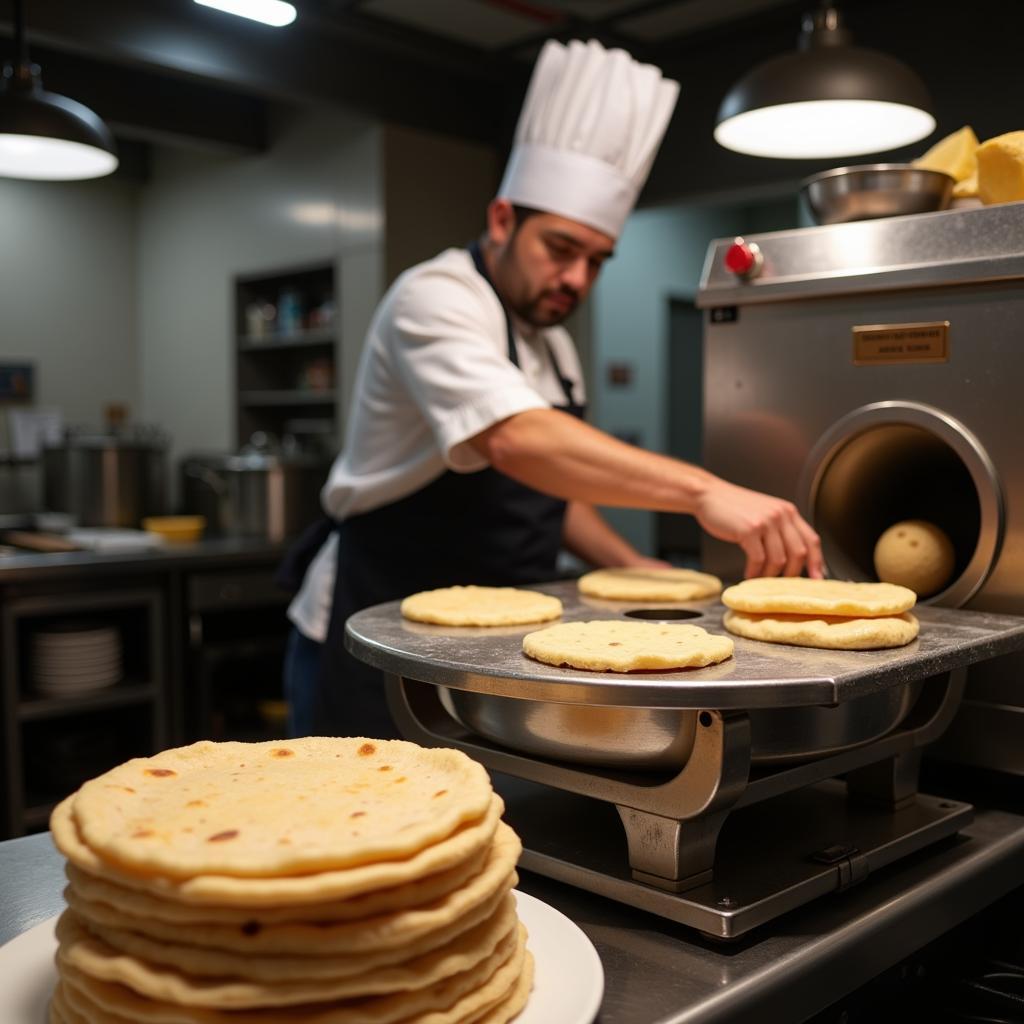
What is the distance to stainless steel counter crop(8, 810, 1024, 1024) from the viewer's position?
32.3 inches

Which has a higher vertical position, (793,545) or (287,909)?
(793,545)

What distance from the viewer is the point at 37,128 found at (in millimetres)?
2934

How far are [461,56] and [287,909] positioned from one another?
4.96m

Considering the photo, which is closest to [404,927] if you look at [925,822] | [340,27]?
[925,822]

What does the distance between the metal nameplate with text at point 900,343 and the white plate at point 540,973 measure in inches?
35.8

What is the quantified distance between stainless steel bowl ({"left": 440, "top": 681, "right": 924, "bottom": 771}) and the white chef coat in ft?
2.29

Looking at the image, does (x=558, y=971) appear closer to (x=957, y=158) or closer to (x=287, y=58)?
(x=957, y=158)

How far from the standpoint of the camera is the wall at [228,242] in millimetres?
5113

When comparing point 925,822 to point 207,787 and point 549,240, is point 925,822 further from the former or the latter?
point 549,240

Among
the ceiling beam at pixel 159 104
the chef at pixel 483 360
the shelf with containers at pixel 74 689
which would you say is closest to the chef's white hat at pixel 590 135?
the chef at pixel 483 360

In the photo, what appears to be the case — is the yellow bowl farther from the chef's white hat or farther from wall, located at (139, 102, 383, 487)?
the chef's white hat

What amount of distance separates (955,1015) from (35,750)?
11.6 ft

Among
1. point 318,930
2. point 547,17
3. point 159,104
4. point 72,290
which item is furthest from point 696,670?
point 72,290

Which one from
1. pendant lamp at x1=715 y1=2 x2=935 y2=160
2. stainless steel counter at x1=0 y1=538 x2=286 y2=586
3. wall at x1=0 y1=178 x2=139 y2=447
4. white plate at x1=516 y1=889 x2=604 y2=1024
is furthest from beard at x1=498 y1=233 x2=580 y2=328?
wall at x1=0 y1=178 x2=139 y2=447
